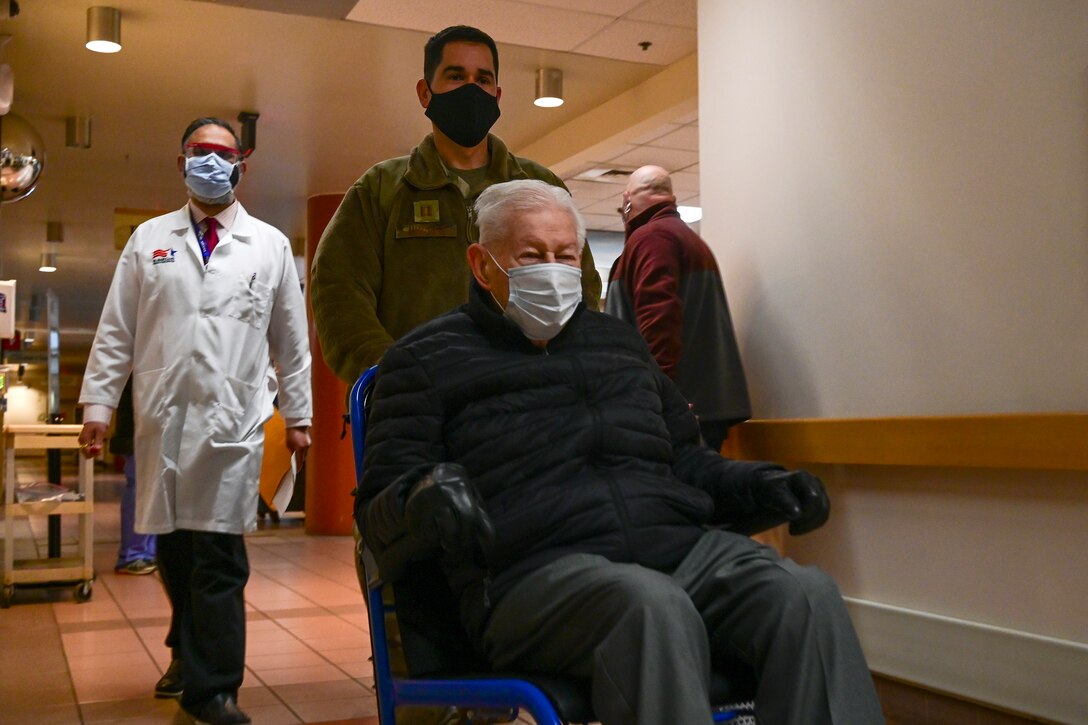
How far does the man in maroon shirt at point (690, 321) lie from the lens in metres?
3.64

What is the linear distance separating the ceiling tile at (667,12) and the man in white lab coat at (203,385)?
10.3 ft

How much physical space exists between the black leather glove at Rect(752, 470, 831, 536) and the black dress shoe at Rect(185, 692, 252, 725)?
1886 mm

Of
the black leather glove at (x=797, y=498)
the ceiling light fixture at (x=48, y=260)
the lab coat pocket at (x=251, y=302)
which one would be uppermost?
the ceiling light fixture at (x=48, y=260)

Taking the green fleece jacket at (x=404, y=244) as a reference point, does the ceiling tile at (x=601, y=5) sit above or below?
above

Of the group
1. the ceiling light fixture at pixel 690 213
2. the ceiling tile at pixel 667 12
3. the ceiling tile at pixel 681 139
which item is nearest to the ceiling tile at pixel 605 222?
the ceiling light fixture at pixel 690 213

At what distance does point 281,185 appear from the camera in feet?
33.8

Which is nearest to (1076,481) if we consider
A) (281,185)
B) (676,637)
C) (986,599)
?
(986,599)

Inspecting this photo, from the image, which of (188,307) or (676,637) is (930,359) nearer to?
(676,637)

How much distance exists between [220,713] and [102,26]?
13.9ft

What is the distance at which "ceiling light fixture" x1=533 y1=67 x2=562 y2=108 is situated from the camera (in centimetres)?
716

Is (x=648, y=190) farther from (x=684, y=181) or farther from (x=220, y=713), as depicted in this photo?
(x=684, y=181)

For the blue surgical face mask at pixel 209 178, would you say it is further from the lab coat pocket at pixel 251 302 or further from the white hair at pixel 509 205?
the white hair at pixel 509 205

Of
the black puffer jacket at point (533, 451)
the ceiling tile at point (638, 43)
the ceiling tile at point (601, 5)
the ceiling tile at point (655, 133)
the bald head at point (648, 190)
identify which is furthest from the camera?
the ceiling tile at point (655, 133)

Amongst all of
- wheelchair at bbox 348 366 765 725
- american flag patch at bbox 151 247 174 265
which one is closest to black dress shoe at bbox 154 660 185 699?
american flag patch at bbox 151 247 174 265
